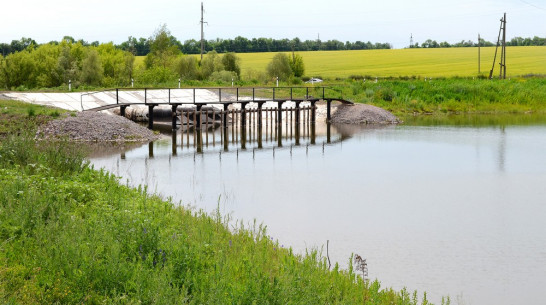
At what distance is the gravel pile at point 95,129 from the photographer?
29234 millimetres

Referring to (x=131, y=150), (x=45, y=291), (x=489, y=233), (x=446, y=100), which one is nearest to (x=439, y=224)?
(x=489, y=233)

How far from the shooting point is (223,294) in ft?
26.0

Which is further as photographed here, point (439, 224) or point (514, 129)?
point (514, 129)

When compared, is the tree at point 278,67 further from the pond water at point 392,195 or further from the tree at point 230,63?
the pond water at point 392,195

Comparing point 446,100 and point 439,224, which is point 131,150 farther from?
point 446,100

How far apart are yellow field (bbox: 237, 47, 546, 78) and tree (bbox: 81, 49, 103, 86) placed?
29.7m

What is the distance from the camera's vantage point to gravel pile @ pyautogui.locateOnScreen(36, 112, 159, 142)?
29.2m

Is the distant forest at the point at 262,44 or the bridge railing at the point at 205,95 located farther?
the distant forest at the point at 262,44

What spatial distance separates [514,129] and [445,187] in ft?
67.2

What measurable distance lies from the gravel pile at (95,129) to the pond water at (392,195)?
119 centimetres

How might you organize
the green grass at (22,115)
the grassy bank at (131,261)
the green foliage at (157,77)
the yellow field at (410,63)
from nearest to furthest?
the grassy bank at (131,261), the green grass at (22,115), the green foliage at (157,77), the yellow field at (410,63)

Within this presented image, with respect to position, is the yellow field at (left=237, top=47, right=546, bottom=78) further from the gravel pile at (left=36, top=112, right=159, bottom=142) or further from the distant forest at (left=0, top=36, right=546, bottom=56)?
the gravel pile at (left=36, top=112, right=159, bottom=142)

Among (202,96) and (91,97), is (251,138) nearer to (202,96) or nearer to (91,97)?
(91,97)

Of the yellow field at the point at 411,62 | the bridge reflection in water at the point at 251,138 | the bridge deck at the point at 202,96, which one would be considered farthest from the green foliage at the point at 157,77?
the yellow field at the point at 411,62
